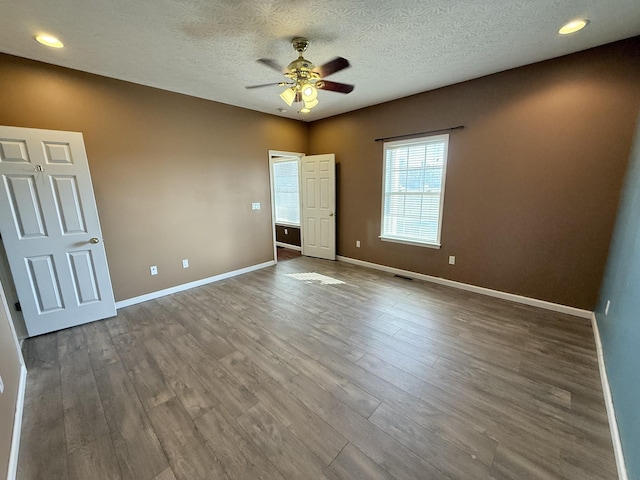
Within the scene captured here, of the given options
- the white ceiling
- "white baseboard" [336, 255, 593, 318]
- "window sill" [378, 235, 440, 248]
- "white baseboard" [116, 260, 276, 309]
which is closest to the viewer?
the white ceiling

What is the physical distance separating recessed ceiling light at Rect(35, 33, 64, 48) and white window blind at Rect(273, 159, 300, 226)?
12.3 ft

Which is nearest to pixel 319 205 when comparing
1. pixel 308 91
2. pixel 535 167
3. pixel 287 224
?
pixel 287 224

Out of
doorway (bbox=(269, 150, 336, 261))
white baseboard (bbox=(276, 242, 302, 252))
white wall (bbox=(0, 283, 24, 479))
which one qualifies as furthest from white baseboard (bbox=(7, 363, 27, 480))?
white baseboard (bbox=(276, 242, 302, 252))

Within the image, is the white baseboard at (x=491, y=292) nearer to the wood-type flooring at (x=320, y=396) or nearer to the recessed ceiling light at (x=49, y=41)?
the wood-type flooring at (x=320, y=396)

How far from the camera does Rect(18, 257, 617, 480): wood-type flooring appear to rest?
1359mm

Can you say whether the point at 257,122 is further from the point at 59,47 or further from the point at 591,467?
the point at 591,467

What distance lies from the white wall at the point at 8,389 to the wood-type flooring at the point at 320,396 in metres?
0.09

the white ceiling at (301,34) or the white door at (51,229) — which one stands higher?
the white ceiling at (301,34)

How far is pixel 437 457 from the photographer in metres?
1.38

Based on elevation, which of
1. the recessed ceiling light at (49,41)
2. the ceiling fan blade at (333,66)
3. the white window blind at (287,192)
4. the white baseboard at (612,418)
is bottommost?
the white baseboard at (612,418)

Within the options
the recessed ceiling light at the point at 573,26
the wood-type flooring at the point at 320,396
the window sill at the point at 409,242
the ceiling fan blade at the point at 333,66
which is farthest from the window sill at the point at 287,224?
the recessed ceiling light at the point at 573,26

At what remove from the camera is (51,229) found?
255 centimetres

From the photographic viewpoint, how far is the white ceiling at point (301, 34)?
70.9 inches

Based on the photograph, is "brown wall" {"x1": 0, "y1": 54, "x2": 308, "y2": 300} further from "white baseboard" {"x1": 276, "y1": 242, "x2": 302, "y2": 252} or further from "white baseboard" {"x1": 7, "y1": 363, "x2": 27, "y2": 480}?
"white baseboard" {"x1": 276, "y1": 242, "x2": 302, "y2": 252}
